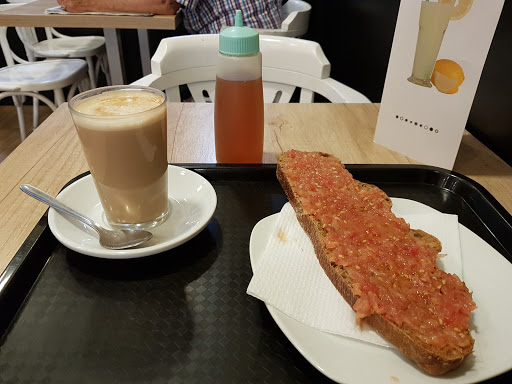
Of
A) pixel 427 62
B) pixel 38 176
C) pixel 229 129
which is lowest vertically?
pixel 38 176

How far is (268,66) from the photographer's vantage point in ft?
5.50

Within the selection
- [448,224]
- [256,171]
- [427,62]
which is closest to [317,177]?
[256,171]

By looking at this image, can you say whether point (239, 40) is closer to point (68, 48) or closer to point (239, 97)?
point (239, 97)

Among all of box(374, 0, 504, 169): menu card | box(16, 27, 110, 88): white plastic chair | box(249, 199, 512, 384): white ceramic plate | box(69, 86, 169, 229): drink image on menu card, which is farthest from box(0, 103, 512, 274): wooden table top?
box(16, 27, 110, 88): white plastic chair

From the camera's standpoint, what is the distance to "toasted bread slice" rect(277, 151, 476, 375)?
0.52 meters

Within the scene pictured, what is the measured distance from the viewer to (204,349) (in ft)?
1.86

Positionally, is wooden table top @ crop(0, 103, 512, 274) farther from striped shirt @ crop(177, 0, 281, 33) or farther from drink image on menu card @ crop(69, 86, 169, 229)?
striped shirt @ crop(177, 0, 281, 33)

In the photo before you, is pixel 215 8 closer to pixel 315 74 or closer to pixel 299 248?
pixel 315 74

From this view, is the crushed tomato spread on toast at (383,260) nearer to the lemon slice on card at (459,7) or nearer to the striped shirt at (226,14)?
the lemon slice on card at (459,7)

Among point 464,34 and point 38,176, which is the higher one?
point 464,34

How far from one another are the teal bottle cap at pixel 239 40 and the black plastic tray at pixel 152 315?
14.4 inches

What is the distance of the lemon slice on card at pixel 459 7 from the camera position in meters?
0.86

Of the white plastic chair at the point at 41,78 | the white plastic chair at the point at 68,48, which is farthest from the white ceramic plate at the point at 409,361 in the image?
the white plastic chair at the point at 68,48

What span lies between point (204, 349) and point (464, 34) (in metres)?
0.87
